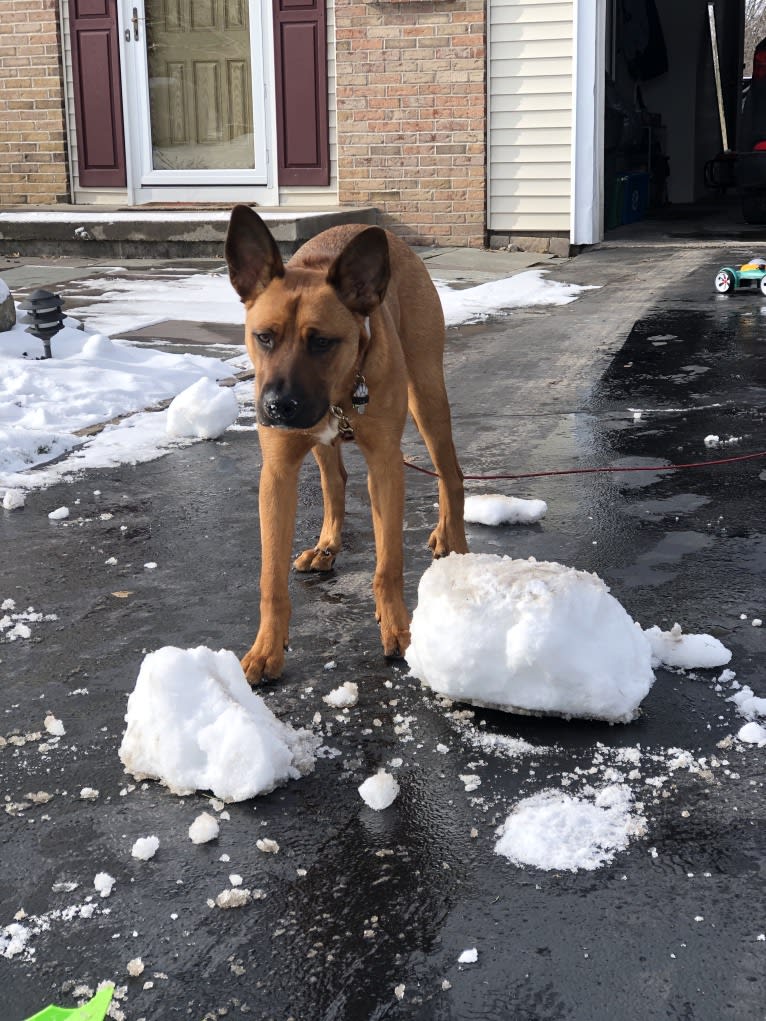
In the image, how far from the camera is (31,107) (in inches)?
565

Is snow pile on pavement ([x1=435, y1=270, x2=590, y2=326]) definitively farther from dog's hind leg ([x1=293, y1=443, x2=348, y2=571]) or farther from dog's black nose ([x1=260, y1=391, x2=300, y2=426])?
dog's black nose ([x1=260, y1=391, x2=300, y2=426])

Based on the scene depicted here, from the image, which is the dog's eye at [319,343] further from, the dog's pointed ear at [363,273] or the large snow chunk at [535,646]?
the large snow chunk at [535,646]

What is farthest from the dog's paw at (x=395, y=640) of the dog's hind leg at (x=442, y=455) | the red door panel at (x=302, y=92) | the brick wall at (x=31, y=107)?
the brick wall at (x=31, y=107)

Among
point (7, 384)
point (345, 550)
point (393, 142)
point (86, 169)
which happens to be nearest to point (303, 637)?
point (345, 550)

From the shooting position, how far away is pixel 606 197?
15602 mm

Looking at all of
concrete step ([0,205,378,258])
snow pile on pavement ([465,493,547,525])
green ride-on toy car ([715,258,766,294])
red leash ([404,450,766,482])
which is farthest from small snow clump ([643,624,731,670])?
concrete step ([0,205,378,258])

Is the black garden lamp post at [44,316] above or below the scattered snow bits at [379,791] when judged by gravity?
above

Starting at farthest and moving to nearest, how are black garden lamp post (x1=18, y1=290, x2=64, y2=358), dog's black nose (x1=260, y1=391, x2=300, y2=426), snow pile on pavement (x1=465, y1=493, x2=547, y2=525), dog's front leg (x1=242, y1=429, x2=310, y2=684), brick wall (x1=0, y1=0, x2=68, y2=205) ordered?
brick wall (x1=0, y1=0, x2=68, y2=205) < black garden lamp post (x1=18, y1=290, x2=64, y2=358) < snow pile on pavement (x1=465, y1=493, x2=547, y2=525) < dog's front leg (x1=242, y1=429, x2=310, y2=684) < dog's black nose (x1=260, y1=391, x2=300, y2=426)

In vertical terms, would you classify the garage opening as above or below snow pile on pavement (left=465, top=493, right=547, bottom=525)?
above

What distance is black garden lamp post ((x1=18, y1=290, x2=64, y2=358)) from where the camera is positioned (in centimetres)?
716

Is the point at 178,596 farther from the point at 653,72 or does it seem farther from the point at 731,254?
the point at 653,72

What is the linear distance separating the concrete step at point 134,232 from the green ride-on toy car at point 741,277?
418cm

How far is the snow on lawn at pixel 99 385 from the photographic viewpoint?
562 cm

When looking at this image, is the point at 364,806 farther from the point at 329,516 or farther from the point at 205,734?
the point at 329,516
